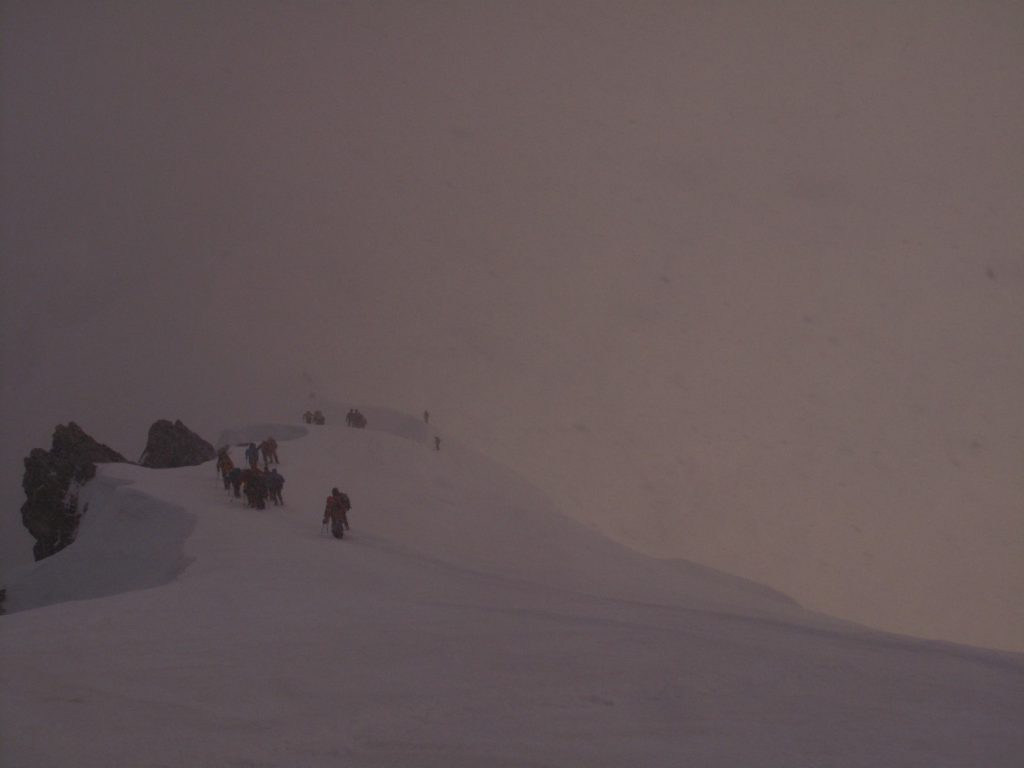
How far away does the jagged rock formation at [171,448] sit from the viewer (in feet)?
70.4

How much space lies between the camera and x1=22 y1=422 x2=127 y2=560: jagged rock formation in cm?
1648

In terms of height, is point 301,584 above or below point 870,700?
below

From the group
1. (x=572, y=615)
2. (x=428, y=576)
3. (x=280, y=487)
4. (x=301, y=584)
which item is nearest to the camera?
(x=572, y=615)

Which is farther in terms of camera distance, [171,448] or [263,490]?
[171,448]

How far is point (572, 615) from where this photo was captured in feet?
23.5

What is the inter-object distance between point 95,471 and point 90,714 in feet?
43.6

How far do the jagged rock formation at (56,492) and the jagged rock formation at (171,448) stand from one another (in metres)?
3.35

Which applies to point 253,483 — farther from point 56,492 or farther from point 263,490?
point 56,492

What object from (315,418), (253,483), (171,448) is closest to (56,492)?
(171,448)

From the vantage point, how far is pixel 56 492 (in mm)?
16906

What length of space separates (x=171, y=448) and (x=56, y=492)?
481 centimetres

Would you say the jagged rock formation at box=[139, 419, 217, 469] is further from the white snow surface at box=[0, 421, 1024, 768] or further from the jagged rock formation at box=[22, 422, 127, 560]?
the white snow surface at box=[0, 421, 1024, 768]

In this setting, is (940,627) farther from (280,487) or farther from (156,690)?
(156,690)

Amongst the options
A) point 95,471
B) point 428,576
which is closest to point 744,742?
point 428,576
